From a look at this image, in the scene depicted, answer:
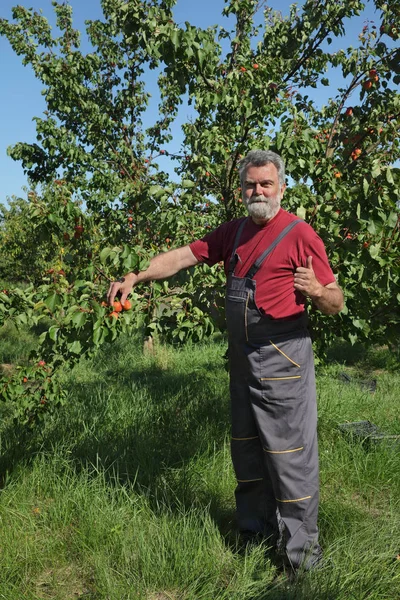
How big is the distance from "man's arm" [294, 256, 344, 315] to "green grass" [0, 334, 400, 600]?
1200 millimetres

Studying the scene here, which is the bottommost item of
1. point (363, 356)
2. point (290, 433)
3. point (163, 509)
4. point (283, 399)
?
point (163, 509)

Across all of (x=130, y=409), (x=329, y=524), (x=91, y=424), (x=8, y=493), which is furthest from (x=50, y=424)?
(x=329, y=524)

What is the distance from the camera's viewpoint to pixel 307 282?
217 cm

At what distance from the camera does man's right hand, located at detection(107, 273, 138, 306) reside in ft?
7.82

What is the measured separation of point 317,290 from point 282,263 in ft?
0.72

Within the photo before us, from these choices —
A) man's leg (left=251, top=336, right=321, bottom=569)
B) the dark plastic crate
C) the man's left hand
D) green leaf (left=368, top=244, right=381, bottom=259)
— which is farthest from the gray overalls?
the dark plastic crate

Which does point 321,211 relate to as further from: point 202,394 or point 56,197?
point 202,394

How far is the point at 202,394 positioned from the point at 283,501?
2734 millimetres

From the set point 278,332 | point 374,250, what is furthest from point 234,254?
point 374,250

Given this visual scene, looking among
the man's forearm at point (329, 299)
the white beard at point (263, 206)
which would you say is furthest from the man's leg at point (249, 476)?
the white beard at point (263, 206)

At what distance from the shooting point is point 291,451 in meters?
2.40

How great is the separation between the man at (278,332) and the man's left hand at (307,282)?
0.09m

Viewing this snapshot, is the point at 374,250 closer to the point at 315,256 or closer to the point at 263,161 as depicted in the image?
the point at 315,256

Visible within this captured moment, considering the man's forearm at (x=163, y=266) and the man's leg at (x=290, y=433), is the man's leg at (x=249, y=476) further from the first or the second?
the man's forearm at (x=163, y=266)
